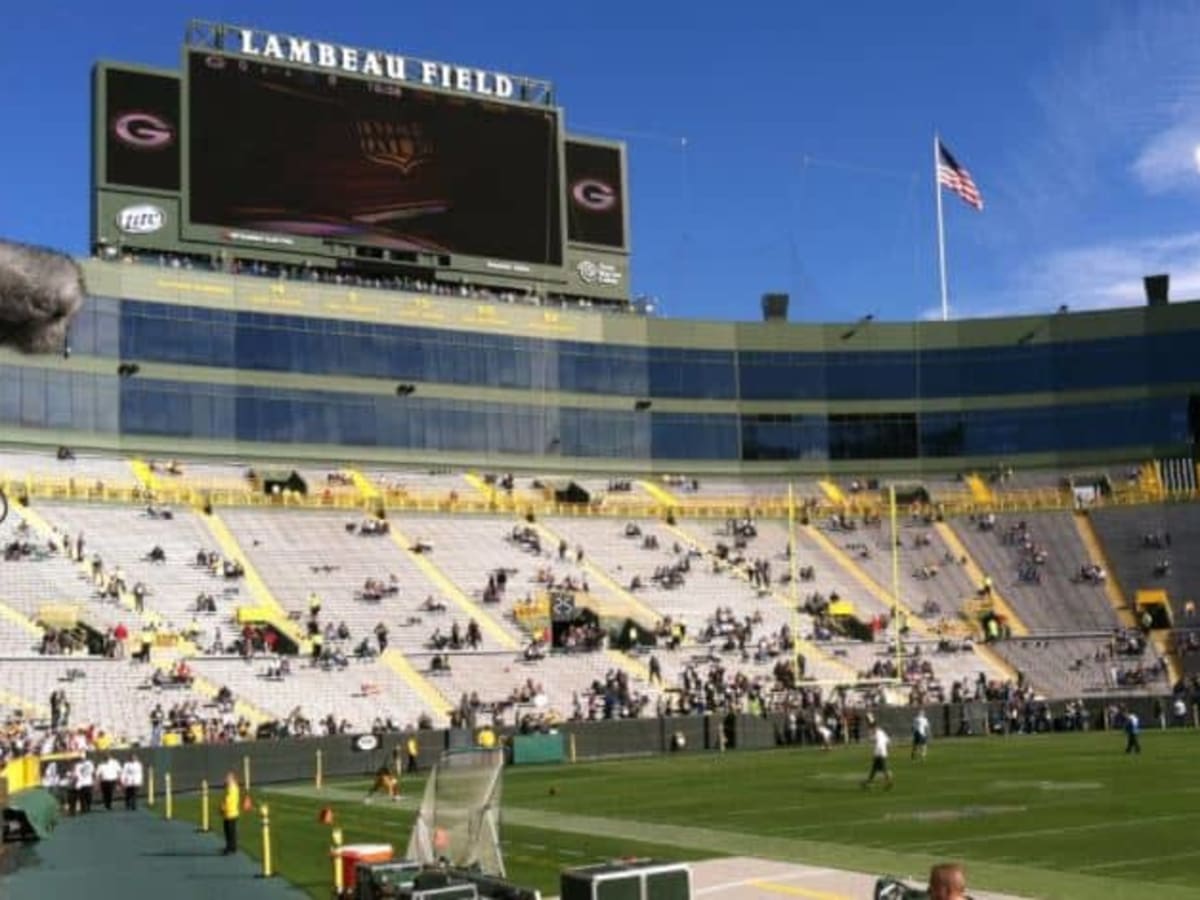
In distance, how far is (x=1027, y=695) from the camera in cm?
6194

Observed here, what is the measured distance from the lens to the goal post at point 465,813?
37.9ft

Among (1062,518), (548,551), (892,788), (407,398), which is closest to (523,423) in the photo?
(407,398)

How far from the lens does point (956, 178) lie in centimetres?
7662

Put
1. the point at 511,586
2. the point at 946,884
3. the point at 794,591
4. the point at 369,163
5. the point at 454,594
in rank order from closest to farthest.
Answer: the point at 946,884, the point at 454,594, the point at 794,591, the point at 511,586, the point at 369,163

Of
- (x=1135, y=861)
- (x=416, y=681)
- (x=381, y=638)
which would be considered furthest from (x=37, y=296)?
(x=381, y=638)

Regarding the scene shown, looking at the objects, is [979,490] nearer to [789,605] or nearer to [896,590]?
[896,590]

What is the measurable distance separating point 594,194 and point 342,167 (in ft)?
46.0

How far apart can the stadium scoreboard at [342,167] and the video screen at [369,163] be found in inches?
2.5

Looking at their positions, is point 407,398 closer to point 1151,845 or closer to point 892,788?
point 892,788

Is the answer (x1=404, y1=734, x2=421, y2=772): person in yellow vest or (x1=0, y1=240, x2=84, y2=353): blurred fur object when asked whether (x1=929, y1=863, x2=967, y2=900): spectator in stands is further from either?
(x1=404, y1=734, x2=421, y2=772): person in yellow vest

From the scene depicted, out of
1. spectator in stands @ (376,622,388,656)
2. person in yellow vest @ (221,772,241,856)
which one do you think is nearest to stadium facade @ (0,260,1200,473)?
spectator in stands @ (376,622,388,656)

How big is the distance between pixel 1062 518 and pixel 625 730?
113 ft

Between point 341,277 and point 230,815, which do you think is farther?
point 341,277

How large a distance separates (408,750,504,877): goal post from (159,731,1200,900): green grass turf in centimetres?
944
